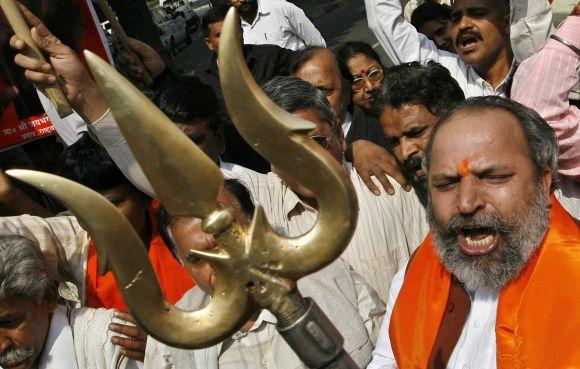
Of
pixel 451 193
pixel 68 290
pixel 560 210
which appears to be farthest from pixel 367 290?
pixel 68 290

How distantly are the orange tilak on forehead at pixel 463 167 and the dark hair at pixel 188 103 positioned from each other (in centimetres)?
162

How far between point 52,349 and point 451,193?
1565 mm

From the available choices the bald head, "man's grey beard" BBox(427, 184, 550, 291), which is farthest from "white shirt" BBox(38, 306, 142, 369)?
the bald head

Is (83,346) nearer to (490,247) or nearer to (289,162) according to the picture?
(490,247)

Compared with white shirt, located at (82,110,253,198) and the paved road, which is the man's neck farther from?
the paved road

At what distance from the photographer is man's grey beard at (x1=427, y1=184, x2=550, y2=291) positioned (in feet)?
7.14

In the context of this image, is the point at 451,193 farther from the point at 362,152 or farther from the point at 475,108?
the point at 362,152

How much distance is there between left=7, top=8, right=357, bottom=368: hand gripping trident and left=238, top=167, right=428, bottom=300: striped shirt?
5.45 feet

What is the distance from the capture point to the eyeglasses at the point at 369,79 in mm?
4520

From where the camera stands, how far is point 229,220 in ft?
3.70

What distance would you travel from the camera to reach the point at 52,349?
2682 mm

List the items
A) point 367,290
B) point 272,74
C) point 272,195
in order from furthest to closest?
1. point 272,74
2. point 272,195
3. point 367,290

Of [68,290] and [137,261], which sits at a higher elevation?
[137,261]

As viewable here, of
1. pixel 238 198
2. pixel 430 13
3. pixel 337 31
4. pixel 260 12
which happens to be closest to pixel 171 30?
pixel 337 31
